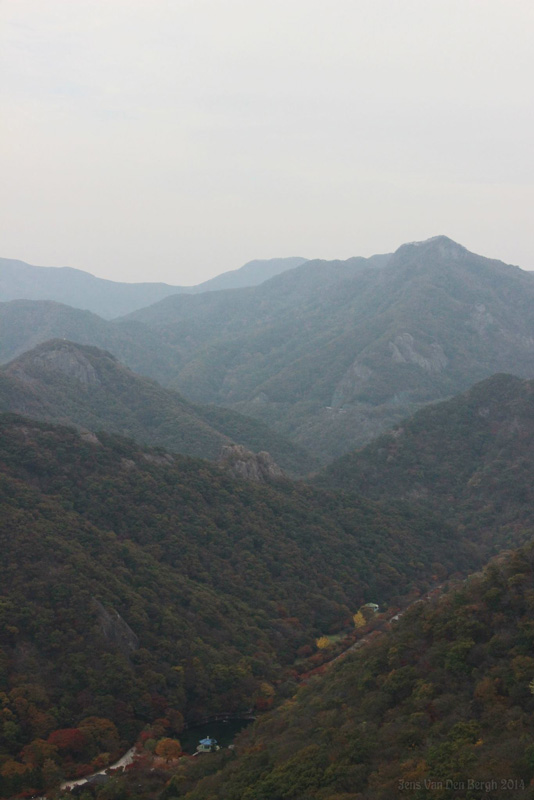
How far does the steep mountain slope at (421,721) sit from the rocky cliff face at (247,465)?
143 ft

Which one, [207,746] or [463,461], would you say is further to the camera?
[463,461]

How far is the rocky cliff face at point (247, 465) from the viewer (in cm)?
8312

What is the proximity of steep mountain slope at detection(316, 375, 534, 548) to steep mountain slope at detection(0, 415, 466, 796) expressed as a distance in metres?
14.8

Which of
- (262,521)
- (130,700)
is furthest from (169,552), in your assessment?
(130,700)

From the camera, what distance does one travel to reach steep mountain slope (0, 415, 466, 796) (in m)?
42.4

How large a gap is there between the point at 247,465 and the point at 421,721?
56.7m

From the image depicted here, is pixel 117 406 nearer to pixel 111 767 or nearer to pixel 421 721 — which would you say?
pixel 111 767

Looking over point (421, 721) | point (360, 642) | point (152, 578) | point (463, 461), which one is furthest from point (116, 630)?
point (463, 461)

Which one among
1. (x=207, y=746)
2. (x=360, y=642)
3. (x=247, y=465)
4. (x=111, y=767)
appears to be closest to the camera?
(x=111, y=767)

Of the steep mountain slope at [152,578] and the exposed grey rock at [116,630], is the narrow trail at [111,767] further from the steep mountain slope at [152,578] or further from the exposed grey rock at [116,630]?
the exposed grey rock at [116,630]

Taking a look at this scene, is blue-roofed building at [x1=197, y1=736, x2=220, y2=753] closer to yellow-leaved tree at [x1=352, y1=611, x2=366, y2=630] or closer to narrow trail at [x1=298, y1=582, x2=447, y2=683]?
narrow trail at [x1=298, y1=582, x2=447, y2=683]

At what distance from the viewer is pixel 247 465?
8438cm

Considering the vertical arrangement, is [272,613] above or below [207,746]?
above

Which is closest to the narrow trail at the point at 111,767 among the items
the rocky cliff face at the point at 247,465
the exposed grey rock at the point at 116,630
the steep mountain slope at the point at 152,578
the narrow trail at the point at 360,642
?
the steep mountain slope at the point at 152,578
